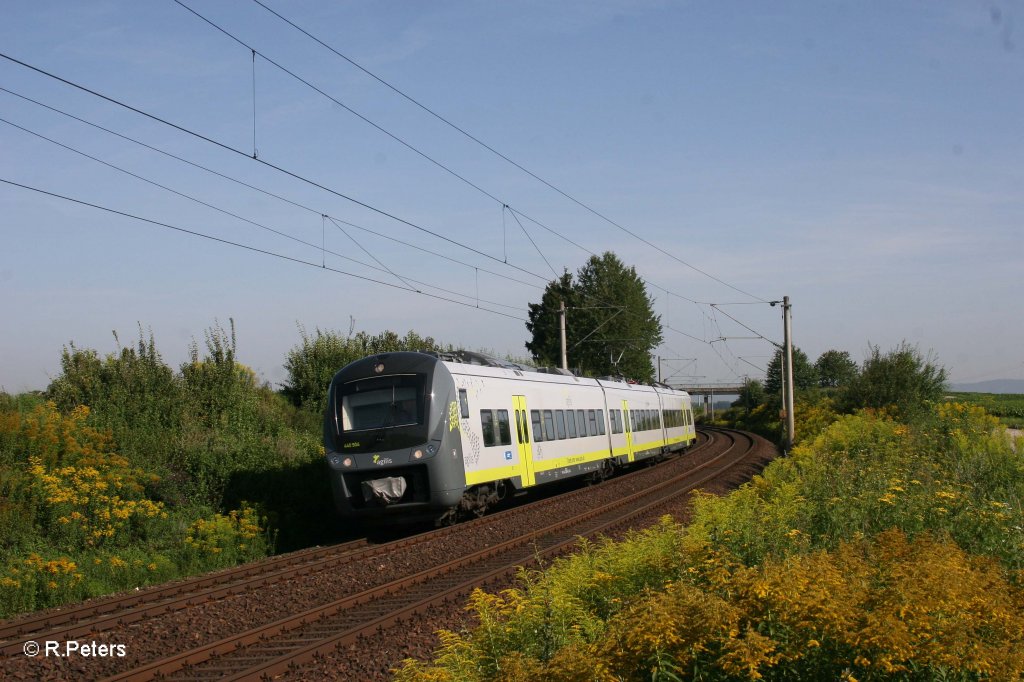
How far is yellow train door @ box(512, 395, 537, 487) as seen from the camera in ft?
63.1

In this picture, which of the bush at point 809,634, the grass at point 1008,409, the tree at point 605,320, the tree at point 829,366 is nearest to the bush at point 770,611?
the bush at point 809,634

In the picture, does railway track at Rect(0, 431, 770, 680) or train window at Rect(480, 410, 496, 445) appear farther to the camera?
train window at Rect(480, 410, 496, 445)

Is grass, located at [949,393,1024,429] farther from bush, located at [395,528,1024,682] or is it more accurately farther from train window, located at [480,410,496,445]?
bush, located at [395,528,1024,682]

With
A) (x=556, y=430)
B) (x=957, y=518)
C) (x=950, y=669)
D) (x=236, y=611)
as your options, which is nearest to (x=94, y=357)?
(x=556, y=430)

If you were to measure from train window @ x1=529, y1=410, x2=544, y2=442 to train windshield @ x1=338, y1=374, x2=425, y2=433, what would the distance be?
4.74m

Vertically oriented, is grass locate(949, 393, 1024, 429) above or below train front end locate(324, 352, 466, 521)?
below

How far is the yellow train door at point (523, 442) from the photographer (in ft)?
63.1

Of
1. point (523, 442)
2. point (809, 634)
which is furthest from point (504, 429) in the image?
point (809, 634)

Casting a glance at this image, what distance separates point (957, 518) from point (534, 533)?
308 inches

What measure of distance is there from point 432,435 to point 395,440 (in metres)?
0.69

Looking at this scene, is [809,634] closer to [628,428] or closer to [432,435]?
[432,435]

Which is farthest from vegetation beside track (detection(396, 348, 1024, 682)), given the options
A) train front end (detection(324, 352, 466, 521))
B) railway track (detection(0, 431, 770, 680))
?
train front end (detection(324, 352, 466, 521))

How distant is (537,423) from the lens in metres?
20.5

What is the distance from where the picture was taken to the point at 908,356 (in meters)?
34.8
